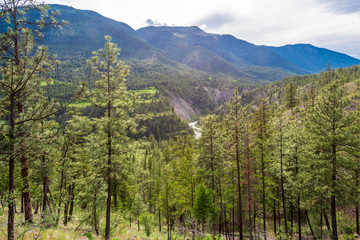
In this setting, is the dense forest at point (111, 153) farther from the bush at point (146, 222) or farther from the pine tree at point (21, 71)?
the bush at point (146, 222)

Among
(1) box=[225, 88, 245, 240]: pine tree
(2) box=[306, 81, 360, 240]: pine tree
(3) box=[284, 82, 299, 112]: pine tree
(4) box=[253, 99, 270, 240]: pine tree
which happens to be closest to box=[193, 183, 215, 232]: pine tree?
(1) box=[225, 88, 245, 240]: pine tree

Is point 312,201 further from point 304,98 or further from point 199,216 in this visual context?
point 304,98

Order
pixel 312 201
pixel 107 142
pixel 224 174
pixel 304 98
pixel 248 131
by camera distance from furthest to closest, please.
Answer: pixel 304 98 → pixel 224 174 → pixel 248 131 → pixel 312 201 → pixel 107 142

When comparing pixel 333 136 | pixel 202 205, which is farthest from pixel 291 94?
pixel 202 205

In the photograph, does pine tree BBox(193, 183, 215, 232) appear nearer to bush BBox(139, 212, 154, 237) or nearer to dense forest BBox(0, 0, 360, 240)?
dense forest BBox(0, 0, 360, 240)

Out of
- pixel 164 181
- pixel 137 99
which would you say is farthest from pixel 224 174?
pixel 137 99

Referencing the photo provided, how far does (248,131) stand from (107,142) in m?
Result: 13.5

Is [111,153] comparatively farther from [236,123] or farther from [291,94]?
[291,94]

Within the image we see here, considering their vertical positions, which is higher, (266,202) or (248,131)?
(248,131)

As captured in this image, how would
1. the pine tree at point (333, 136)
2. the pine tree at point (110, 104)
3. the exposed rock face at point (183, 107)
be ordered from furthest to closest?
the exposed rock face at point (183, 107) → the pine tree at point (333, 136) → the pine tree at point (110, 104)

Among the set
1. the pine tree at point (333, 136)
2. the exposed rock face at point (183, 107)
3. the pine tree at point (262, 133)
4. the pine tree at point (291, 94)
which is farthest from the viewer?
the exposed rock face at point (183, 107)

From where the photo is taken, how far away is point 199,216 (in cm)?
1612

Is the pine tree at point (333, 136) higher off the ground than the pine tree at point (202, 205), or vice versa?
the pine tree at point (333, 136)

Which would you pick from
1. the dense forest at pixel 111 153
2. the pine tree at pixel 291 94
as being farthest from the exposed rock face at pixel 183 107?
the dense forest at pixel 111 153
